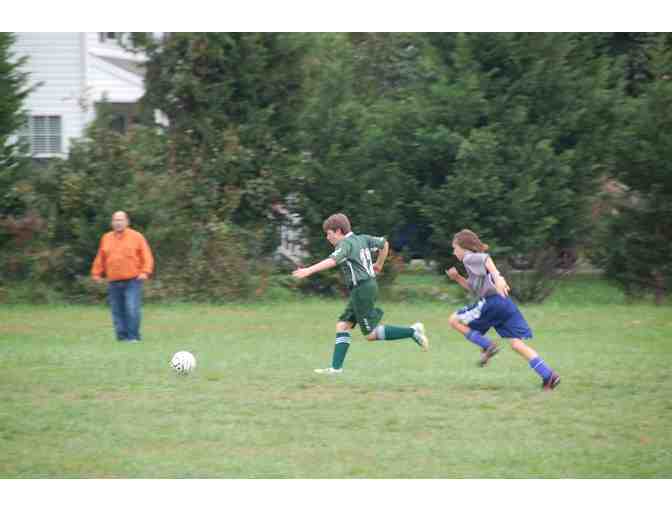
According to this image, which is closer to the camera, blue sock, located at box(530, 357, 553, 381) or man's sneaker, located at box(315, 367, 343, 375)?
blue sock, located at box(530, 357, 553, 381)

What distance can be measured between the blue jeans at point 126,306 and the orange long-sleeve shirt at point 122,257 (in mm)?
146

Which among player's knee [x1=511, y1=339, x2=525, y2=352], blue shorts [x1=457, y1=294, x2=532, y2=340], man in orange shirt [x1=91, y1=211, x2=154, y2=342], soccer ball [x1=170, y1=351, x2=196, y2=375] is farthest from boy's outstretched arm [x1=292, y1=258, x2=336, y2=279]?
man in orange shirt [x1=91, y1=211, x2=154, y2=342]

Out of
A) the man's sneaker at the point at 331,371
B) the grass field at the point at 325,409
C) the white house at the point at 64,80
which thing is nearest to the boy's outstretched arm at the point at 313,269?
the grass field at the point at 325,409

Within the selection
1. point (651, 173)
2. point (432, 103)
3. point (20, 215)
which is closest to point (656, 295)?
point (651, 173)

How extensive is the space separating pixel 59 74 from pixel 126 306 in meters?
17.2

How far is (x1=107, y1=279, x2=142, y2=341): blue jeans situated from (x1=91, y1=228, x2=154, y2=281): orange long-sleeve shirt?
15 cm

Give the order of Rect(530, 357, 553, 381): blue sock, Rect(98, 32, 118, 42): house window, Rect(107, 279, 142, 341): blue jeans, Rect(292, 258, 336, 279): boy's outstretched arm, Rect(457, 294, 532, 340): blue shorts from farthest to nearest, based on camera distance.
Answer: Rect(98, 32, 118, 42): house window < Rect(107, 279, 142, 341): blue jeans < Rect(457, 294, 532, 340): blue shorts < Rect(530, 357, 553, 381): blue sock < Rect(292, 258, 336, 279): boy's outstretched arm

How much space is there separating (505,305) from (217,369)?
3.54 meters

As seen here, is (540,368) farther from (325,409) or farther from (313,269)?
(313,269)

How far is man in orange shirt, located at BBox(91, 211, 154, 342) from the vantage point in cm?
1394

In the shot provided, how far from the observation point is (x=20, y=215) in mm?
20109

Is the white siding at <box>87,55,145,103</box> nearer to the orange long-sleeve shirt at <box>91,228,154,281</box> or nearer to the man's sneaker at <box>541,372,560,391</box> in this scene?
the orange long-sleeve shirt at <box>91,228,154,281</box>

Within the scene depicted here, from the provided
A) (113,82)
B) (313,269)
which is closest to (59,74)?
(113,82)

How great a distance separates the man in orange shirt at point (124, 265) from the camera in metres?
13.9
